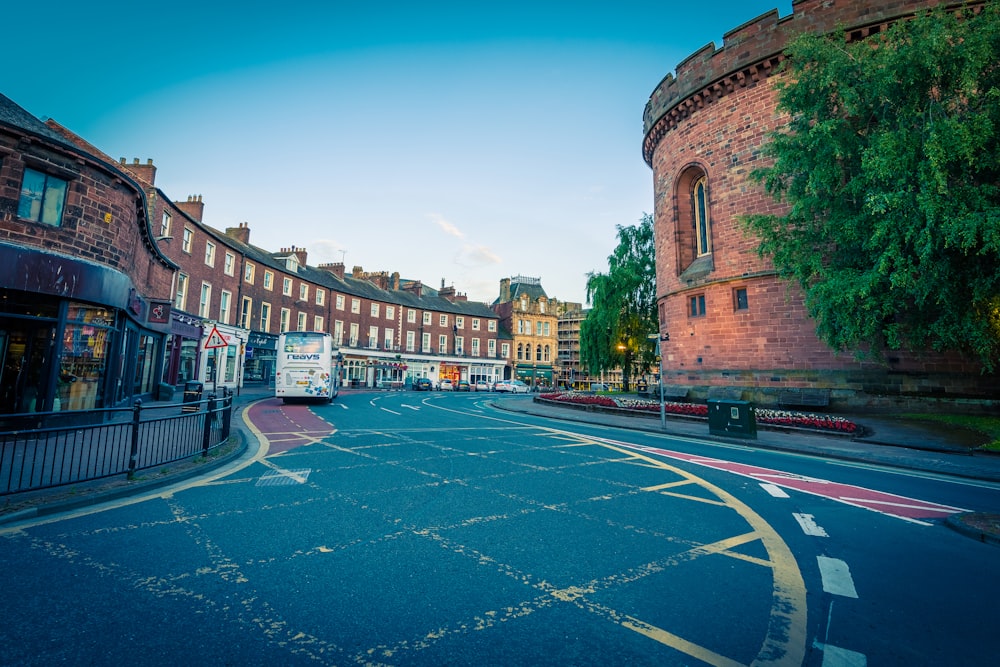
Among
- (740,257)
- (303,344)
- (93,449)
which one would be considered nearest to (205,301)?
(303,344)

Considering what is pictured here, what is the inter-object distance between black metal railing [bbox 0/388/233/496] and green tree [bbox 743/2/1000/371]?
15.6 m

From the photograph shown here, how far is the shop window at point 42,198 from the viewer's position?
370 inches

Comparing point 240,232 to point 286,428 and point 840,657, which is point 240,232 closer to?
point 286,428

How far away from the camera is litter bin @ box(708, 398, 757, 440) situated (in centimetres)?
1222

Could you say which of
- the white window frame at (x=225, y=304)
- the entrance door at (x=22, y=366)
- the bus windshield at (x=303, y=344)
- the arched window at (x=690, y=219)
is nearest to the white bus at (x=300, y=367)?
the bus windshield at (x=303, y=344)

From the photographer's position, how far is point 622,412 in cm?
1861

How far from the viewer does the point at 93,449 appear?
8.34 meters

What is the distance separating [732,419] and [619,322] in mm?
16181

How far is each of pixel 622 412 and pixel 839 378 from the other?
26.2 feet

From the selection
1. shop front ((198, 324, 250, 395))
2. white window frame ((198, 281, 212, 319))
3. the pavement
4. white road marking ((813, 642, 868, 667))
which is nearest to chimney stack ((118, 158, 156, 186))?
white window frame ((198, 281, 212, 319))

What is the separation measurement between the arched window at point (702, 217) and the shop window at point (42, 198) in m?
23.3

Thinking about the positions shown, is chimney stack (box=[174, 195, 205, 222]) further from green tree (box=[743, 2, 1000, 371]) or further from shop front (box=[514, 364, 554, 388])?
shop front (box=[514, 364, 554, 388])

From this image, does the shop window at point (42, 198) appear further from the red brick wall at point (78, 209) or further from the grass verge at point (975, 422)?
the grass verge at point (975, 422)

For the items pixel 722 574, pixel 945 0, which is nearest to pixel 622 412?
pixel 722 574
